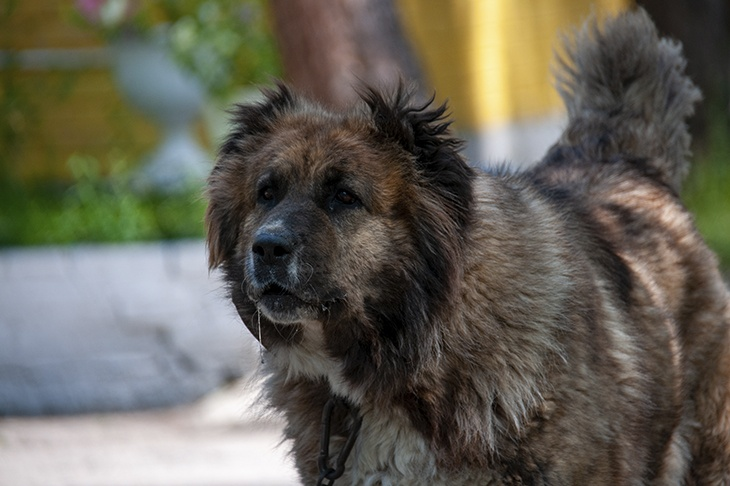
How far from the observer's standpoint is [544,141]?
11.1 m

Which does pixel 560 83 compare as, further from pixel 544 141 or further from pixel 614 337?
pixel 544 141

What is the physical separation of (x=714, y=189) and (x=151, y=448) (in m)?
6.12

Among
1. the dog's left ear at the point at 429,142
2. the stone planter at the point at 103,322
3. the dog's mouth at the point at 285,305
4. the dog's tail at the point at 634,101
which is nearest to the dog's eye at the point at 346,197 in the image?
the dog's left ear at the point at 429,142

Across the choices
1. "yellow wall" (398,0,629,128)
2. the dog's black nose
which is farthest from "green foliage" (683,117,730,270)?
the dog's black nose

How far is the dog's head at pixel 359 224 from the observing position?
3.60 metres

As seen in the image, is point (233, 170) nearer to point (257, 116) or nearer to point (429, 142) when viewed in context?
point (257, 116)

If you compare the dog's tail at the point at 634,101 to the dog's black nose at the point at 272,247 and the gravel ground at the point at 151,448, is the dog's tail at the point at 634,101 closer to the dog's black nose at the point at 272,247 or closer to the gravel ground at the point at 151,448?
the dog's black nose at the point at 272,247

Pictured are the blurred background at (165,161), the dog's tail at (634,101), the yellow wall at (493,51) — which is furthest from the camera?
the yellow wall at (493,51)

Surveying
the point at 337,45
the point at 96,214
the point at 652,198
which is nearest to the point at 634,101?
the point at 652,198

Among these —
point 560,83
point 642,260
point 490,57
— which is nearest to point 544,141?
point 490,57

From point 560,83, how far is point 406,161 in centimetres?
168

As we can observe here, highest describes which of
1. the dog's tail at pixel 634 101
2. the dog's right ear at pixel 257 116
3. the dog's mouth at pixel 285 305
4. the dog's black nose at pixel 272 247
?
the dog's tail at pixel 634 101

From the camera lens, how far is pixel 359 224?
3680mm

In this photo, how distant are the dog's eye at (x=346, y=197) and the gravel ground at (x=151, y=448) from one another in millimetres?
2438
